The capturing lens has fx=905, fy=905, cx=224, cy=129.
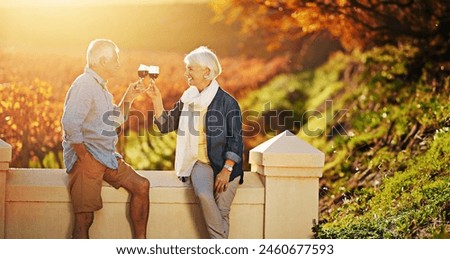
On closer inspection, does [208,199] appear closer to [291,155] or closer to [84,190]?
[291,155]

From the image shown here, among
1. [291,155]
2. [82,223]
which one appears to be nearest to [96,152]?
[82,223]

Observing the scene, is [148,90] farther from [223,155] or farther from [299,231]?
[299,231]

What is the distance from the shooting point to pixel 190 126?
5.69 meters

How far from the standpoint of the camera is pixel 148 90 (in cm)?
566

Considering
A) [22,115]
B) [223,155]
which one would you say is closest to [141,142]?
[22,115]

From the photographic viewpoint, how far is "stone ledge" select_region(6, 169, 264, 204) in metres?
5.57

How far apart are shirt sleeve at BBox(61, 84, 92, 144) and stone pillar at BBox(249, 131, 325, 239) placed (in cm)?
115

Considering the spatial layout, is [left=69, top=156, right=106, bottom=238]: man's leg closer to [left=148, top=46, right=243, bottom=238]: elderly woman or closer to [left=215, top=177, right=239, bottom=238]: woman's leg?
[left=148, top=46, right=243, bottom=238]: elderly woman

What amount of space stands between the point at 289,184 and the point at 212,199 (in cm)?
55

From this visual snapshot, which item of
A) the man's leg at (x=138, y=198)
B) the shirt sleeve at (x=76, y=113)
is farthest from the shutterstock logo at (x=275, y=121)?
the shirt sleeve at (x=76, y=113)

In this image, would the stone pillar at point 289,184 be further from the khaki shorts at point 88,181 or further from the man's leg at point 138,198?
the khaki shorts at point 88,181

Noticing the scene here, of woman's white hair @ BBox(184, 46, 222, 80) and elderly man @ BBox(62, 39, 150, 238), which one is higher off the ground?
woman's white hair @ BBox(184, 46, 222, 80)

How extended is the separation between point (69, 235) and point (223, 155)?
1.08 m

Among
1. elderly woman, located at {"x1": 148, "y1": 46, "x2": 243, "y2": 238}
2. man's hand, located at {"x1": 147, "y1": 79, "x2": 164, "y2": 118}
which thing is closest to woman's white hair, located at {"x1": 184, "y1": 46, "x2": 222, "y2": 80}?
elderly woman, located at {"x1": 148, "y1": 46, "x2": 243, "y2": 238}
